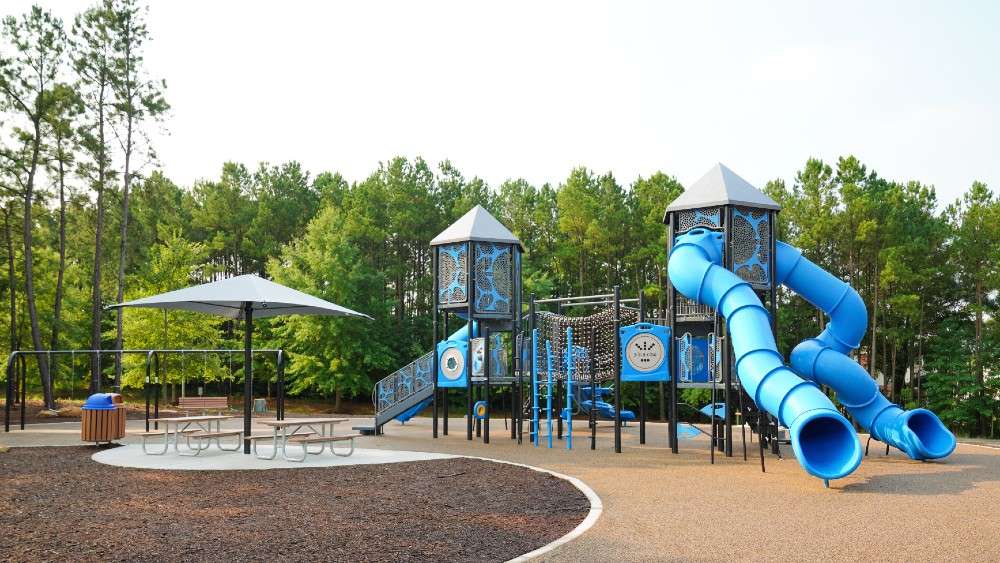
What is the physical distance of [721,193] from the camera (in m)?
16.6

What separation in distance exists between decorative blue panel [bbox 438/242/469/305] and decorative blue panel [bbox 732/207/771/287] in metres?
6.80

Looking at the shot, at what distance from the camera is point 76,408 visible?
2914 centimetres

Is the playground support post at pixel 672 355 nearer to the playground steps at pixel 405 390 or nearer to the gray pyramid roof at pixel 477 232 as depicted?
the gray pyramid roof at pixel 477 232

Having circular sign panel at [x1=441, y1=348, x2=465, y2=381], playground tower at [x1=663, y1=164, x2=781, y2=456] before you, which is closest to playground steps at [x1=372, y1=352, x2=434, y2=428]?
circular sign panel at [x1=441, y1=348, x2=465, y2=381]

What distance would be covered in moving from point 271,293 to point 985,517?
11.2m

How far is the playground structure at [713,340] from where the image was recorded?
529 inches

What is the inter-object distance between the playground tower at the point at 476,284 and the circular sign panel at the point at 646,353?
3.51 meters

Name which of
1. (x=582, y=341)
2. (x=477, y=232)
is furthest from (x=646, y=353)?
(x=477, y=232)

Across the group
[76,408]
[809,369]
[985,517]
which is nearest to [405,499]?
[985,517]

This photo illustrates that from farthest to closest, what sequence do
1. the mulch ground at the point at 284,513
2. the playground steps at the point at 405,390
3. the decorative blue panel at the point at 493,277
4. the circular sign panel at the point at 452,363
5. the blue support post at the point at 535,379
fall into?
the playground steps at the point at 405,390 < the circular sign panel at the point at 452,363 < the decorative blue panel at the point at 493,277 < the blue support post at the point at 535,379 < the mulch ground at the point at 284,513

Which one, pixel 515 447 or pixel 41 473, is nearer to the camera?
pixel 41 473

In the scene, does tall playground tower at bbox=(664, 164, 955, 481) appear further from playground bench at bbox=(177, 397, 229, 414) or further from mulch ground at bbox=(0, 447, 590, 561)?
playground bench at bbox=(177, 397, 229, 414)

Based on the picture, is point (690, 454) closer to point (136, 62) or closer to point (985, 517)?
point (985, 517)

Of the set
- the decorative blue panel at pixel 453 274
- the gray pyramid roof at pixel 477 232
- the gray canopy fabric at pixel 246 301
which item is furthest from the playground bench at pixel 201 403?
the gray pyramid roof at pixel 477 232
